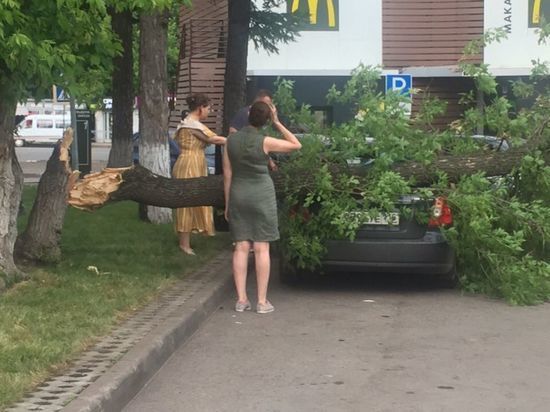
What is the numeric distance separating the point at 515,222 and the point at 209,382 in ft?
12.5

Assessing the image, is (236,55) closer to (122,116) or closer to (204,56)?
(122,116)

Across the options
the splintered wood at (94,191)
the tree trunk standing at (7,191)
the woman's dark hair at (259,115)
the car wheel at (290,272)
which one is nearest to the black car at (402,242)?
the car wheel at (290,272)

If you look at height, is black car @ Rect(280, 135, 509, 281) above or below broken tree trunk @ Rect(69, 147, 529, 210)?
below

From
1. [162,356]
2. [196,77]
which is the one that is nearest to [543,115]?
[162,356]

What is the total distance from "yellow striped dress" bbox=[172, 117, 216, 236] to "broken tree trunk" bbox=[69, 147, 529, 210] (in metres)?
0.97

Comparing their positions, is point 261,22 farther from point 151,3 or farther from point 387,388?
point 387,388

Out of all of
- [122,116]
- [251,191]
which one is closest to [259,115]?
[251,191]

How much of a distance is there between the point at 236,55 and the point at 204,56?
371 inches

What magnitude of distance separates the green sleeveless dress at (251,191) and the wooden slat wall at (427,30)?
14961mm

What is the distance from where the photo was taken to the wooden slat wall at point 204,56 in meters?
20.6

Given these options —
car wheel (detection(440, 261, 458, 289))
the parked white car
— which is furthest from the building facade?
the parked white car

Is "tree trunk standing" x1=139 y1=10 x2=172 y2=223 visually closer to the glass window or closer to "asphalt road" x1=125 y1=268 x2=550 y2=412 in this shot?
"asphalt road" x1=125 y1=268 x2=550 y2=412

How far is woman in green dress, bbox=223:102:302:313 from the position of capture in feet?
23.2

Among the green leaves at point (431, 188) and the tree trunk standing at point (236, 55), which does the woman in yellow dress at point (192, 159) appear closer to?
the green leaves at point (431, 188)
